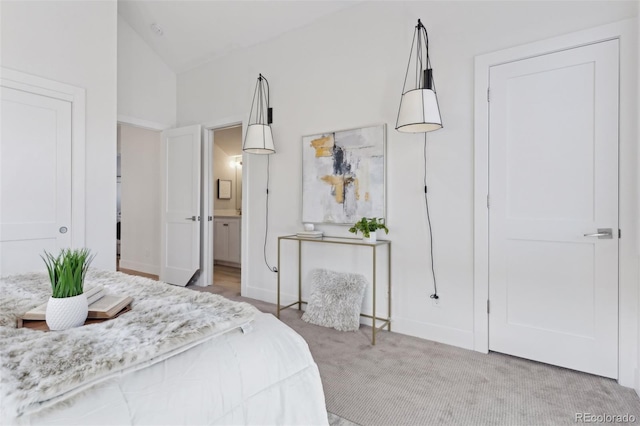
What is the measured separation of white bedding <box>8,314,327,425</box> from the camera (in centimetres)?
73

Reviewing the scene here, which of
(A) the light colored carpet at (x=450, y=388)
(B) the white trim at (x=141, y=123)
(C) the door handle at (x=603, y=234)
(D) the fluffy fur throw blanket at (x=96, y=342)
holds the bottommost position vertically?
(A) the light colored carpet at (x=450, y=388)

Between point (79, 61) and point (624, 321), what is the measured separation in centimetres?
454

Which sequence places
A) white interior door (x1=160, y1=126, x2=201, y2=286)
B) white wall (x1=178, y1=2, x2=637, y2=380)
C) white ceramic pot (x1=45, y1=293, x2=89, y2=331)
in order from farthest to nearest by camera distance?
1. white interior door (x1=160, y1=126, x2=201, y2=286)
2. white wall (x1=178, y1=2, x2=637, y2=380)
3. white ceramic pot (x1=45, y1=293, x2=89, y2=331)

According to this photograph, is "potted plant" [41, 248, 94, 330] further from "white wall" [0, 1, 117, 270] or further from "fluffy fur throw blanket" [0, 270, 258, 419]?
"white wall" [0, 1, 117, 270]

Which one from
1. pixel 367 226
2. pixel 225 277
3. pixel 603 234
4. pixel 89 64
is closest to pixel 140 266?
pixel 225 277

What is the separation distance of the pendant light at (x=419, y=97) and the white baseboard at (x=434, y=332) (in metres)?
1.53

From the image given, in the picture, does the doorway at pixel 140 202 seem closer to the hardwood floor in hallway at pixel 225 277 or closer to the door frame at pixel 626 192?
the hardwood floor in hallway at pixel 225 277

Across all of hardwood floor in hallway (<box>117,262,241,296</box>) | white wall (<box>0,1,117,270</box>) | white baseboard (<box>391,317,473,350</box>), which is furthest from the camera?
hardwood floor in hallway (<box>117,262,241,296</box>)

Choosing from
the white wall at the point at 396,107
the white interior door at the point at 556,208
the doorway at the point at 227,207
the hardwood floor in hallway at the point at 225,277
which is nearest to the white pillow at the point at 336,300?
the white wall at the point at 396,107

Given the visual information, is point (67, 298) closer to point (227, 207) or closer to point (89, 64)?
point (89, 64)

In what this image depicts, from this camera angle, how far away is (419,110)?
2.34 meters

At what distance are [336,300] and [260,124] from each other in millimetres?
1868

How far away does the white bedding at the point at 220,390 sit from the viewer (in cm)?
73

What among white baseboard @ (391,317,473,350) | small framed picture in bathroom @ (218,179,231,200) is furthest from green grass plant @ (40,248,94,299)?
small framed picture in bathroom @ (218,179,231,200)
